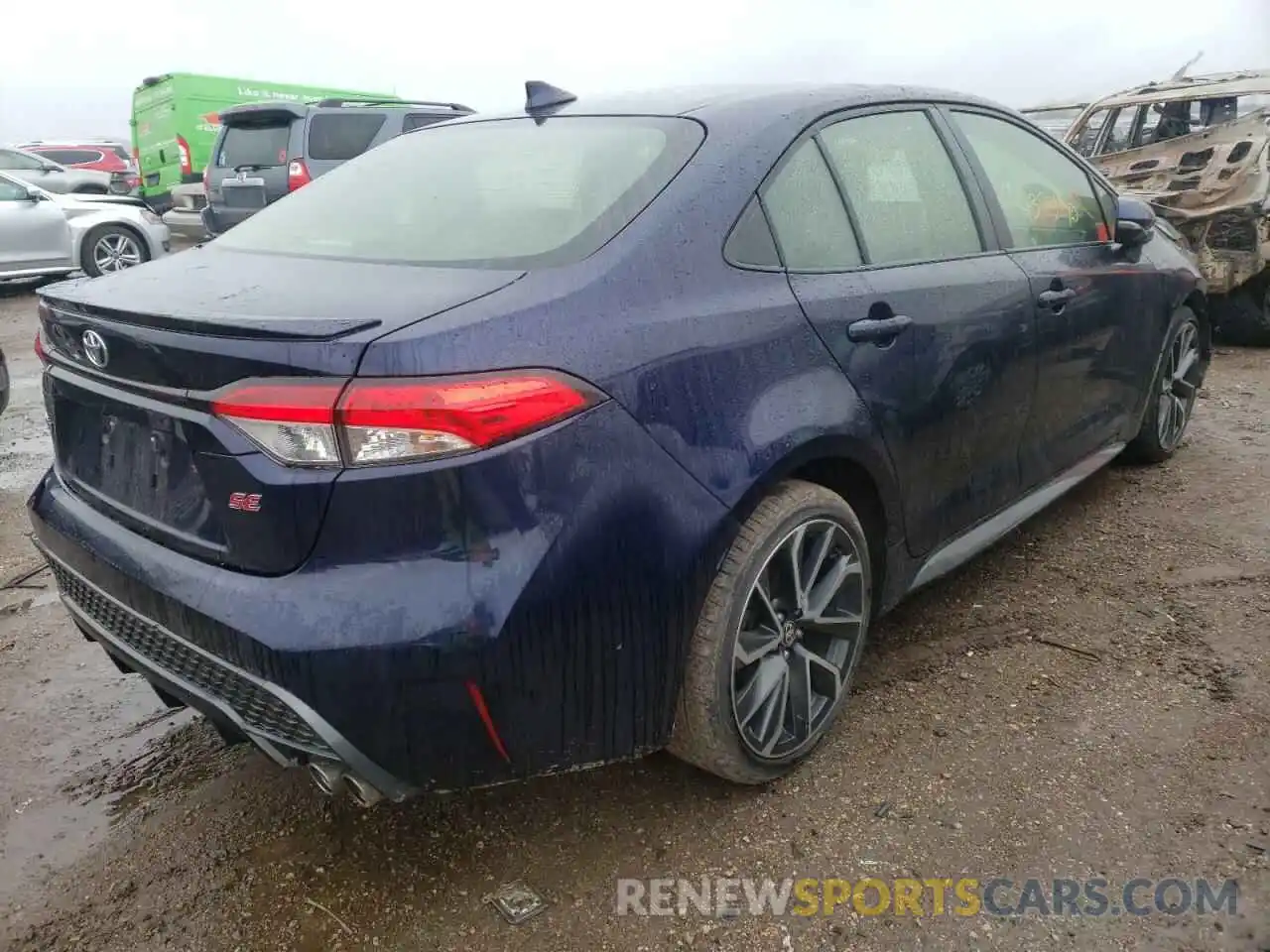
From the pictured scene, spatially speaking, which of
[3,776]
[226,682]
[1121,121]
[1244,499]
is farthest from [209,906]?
[1121,121]

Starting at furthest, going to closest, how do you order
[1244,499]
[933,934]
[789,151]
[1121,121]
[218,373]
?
[1121,121]
[1244,499]
[789,151]
[933,934]
[218,373]

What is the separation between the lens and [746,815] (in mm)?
2285

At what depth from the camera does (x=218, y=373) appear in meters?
1.73

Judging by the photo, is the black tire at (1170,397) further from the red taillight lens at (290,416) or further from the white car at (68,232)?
the white car at (68,232)

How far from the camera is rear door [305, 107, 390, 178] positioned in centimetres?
1005

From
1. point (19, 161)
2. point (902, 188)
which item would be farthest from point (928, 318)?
point (19, 161)

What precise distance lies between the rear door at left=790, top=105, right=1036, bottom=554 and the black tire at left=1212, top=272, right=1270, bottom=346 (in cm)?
484

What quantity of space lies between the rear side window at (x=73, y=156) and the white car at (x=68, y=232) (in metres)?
10.3

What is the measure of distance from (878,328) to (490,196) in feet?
3.17

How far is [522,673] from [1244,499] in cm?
349

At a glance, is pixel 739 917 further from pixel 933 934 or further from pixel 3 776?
pixel 3 776

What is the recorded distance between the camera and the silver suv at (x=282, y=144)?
32.9 feet

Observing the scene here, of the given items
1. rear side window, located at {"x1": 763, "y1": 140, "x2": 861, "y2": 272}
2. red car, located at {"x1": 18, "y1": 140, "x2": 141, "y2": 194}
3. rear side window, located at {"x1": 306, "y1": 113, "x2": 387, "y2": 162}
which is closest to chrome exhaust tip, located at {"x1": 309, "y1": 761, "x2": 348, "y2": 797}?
rear side window, located at {"x1": 763, "y1": 140, "x2": 861, "y2": 272}

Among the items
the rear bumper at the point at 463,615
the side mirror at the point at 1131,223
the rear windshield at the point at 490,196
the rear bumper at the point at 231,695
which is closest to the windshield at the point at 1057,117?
the side mirror at the point at 1131,223
